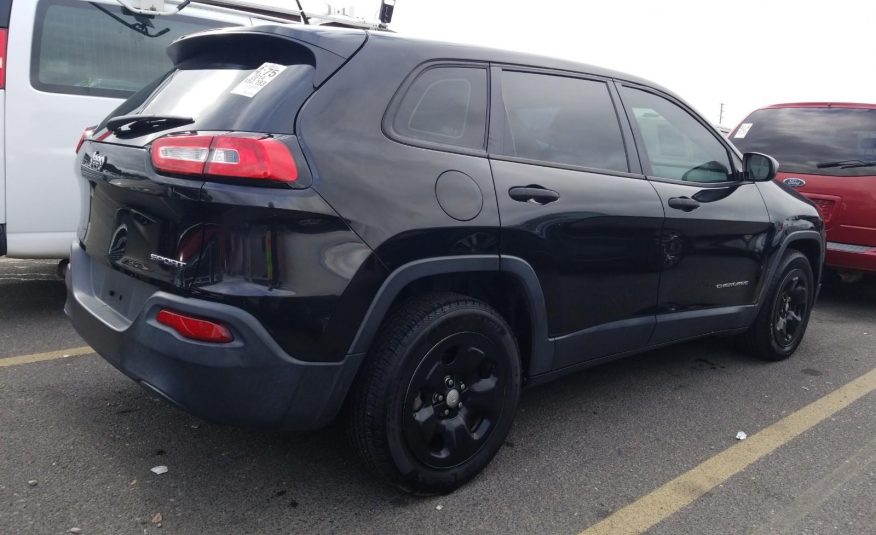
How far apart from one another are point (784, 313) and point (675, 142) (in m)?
1.55

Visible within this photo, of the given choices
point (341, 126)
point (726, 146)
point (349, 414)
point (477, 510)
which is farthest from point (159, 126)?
point (726, 146)

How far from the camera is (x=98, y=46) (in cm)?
457

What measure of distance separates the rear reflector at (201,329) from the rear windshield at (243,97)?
2.01 ft

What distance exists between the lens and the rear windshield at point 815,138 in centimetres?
584

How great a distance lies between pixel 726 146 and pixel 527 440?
2066 mm

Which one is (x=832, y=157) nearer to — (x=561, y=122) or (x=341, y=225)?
(x=561, y=122)

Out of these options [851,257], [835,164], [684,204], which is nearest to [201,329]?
[684,204]

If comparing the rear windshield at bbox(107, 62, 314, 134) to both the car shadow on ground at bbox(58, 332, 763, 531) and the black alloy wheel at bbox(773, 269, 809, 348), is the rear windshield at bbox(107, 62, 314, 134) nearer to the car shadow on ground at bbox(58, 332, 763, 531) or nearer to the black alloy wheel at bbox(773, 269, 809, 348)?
the car shadow on ground at bbox(58, 332, 763, 531)

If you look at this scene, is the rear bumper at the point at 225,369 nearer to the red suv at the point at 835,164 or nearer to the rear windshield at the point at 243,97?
the rear windshield at the point at 243,97

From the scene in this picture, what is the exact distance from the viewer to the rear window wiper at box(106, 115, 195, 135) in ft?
8.02

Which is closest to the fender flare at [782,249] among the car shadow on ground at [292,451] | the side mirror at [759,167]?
the side mirror at [759,167]

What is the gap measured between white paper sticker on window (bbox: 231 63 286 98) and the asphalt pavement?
143 cm

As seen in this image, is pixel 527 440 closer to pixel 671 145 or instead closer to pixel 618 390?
pixel 618 390

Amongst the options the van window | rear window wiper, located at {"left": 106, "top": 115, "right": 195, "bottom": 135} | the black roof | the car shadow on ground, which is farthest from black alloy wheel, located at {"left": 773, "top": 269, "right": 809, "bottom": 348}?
the van window
